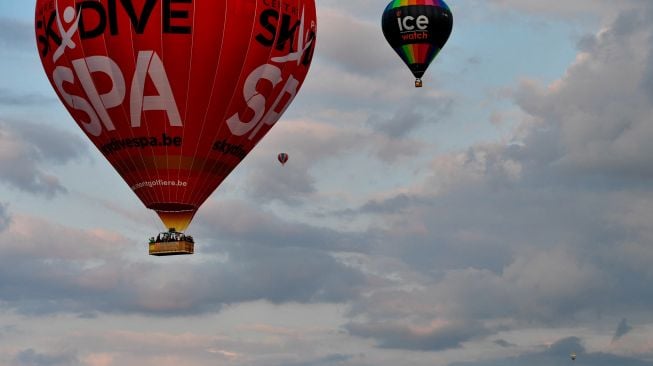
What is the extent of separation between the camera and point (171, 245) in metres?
81.2

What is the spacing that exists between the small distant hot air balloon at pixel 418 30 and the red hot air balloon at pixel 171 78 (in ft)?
58.6

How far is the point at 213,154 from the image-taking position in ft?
269

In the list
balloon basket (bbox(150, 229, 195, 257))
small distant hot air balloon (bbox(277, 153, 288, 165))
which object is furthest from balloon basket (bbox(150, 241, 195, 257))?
small distant hot air balloon (bbox(277, 153, 288, 165))

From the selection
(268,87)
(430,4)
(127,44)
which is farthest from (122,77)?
(430,4)

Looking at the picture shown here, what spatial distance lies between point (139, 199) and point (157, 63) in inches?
269

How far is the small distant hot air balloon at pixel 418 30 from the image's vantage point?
100312 mm

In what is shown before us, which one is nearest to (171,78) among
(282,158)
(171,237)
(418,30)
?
(171,237)

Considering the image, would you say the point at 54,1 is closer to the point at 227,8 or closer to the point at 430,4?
the point at 227,8

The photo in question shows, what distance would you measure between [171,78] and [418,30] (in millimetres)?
24145

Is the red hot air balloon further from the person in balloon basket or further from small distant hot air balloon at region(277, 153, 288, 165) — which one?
small distant hot air balloon at region(277, 153, 288, 165)

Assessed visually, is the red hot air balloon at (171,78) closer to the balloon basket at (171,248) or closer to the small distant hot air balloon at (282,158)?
the balloon basket at (171,248)

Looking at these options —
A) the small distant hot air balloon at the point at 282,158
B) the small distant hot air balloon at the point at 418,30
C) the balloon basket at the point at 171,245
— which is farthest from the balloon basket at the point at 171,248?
the small distant hot air balloon at the point at 418,30

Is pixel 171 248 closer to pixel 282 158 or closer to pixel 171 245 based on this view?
pixel 171 245

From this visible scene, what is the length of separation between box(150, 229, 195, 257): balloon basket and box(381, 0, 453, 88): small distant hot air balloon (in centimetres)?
→ 2415
